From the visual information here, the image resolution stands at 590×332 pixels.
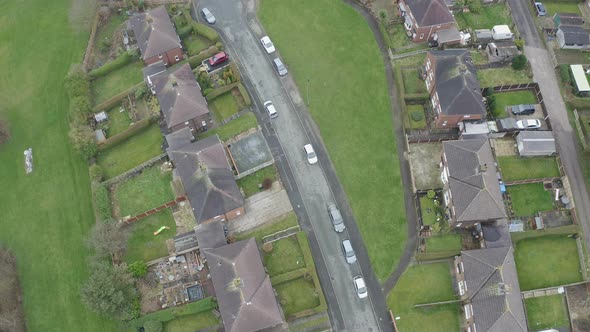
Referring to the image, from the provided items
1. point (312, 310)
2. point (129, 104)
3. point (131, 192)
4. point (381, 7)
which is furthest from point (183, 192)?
point (381, 7)

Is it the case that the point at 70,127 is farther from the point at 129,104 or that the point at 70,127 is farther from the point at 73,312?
the point at 73,312

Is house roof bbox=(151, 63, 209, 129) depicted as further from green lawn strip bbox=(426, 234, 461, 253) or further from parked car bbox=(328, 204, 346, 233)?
green lawn strip bbox=(426, 234, 461, 253)

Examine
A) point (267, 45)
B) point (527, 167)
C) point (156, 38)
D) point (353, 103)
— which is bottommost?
point (527, 167)

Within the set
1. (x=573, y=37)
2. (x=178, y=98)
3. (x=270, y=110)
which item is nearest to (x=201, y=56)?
(x=178, y=98)

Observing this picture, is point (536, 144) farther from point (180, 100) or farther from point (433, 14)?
point (180, 100)

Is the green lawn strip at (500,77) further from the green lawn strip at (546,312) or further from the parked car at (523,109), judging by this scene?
the green lawn strip at (546,312)

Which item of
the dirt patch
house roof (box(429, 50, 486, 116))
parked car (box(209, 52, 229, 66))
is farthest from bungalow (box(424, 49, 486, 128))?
the dirt patch
